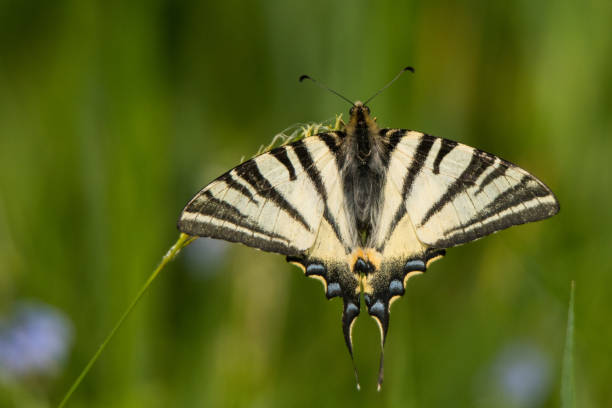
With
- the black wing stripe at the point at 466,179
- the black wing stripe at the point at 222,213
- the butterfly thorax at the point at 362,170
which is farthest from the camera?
the butterfly thorax at the point at 362,170

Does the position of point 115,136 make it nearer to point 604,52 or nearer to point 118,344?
point 118,344

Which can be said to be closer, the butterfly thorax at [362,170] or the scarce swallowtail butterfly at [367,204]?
the scarce swallowtail butterfly at [367,204]

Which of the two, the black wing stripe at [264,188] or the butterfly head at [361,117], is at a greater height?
the butterfly head at [361,117]

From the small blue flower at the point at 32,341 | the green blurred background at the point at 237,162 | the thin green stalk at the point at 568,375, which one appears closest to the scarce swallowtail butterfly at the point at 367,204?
the green blurred background at the point at 237,162

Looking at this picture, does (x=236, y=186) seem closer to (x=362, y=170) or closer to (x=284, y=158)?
(x=284, y=158)

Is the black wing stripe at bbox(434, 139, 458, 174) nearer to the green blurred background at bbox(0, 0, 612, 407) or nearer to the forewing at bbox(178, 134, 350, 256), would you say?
the forewing at bbox(178, 134, 350, 256)

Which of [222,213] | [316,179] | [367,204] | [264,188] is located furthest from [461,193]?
[222,213]

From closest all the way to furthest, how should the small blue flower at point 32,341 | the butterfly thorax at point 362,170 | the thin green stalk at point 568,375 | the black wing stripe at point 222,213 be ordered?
the thin green stalk at point 568,375, the black wing stripe at point 222,213, the butterfly thorax at point 362,170, the small blue flower at point 32,341

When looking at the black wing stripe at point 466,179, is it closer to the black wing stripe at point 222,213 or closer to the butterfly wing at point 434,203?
the butterfly wing at point 434,203
